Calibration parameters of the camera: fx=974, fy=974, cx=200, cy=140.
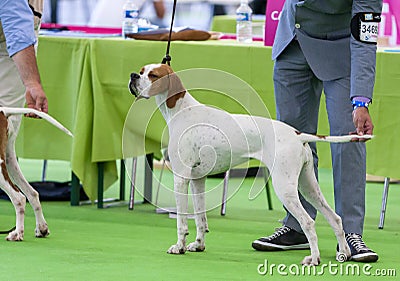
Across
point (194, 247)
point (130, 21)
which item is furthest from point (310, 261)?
point (130, 21)

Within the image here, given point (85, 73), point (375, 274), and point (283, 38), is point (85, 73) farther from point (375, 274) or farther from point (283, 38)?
point (375, 274)

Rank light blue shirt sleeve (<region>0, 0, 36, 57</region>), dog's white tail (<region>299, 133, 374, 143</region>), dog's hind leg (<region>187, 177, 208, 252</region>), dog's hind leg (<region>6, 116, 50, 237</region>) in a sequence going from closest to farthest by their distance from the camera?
dog's white tail (<region>299, 133, 374, 143</region>) < light blue shirt sleeve (<region>0, 0, 36, 57</region>) < dog's hind leg (<region>187, 177, 208, 252</region>) < dog's hind leg (<region>6, 116, 50, 237</region>)

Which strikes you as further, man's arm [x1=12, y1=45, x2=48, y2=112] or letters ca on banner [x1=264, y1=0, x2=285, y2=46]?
letters ca on banner [x1=264, y1=0, x2=285, y2=46]

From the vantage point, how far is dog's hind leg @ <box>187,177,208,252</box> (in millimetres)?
4473

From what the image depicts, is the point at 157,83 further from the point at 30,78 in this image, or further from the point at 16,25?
the point at 16,25

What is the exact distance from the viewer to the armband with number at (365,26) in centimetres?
414

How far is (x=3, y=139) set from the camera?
465 centimetres

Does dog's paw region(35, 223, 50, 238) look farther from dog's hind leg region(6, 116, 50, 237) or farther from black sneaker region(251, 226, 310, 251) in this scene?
black sneaker region(251, 226, 310, 251)

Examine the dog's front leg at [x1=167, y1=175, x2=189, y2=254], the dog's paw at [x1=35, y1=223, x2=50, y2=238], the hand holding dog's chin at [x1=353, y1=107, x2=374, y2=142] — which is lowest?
the dog's paw at [x1=35, y1=223, x2=50, y2=238]

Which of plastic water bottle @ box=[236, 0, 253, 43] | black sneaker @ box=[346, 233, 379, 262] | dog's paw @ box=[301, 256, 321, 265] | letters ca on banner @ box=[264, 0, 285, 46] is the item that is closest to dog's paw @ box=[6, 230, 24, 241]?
dog's paw @ box=[301, 256, 321, 265]

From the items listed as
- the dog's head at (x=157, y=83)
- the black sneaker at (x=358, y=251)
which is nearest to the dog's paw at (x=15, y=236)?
the dog's head at (x=157, y=83)

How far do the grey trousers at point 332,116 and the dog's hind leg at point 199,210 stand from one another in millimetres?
491

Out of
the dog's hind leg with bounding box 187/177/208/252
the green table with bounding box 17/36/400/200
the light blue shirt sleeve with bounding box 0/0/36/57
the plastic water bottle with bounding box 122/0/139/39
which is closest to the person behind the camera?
the light blue shirt sleeve with bounding box 0/0/36/57

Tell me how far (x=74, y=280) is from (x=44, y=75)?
2.39 m
